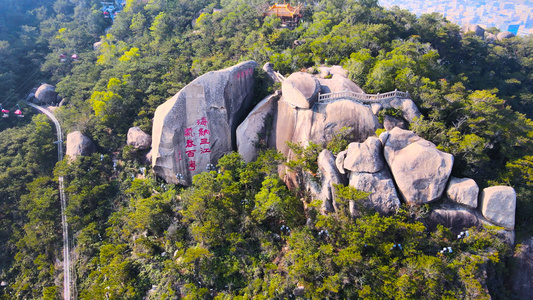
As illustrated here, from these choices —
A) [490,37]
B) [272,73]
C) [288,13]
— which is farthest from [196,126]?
[490,37]

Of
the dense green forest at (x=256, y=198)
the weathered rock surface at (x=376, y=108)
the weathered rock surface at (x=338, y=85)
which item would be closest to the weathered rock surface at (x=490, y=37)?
the dense green forest at (x=256, y=198)

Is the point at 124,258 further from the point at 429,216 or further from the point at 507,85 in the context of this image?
the point at 507,85

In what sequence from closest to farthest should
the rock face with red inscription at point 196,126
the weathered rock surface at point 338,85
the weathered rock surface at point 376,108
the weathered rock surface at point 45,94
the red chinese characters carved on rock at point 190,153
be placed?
the weathered rock surface at point 376,108 < the weathered rock surface at point 338,85 < the rock face with red inscription at point 196,126 < the red chinese characters carved on rock at point 190,153 < the weathered rock surface at point 45,94

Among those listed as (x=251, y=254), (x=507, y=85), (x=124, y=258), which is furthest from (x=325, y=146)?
(x=507, y=85)

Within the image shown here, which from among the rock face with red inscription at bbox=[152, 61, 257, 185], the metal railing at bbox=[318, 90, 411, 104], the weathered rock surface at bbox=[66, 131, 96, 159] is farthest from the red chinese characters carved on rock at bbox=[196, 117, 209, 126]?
the weathered rock surface at bbox=[66, 131, 96, 159]

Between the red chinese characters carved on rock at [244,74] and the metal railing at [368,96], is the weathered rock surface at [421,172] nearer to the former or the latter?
the metal railing at [368,96]

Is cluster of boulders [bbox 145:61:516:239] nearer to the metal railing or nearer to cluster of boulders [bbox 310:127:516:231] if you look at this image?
cluster of boulders [bbox 310:127:516:231]
